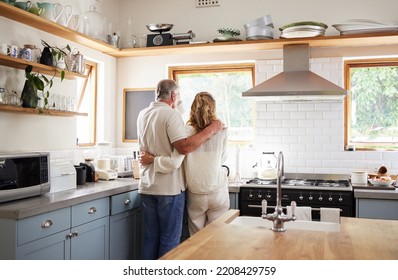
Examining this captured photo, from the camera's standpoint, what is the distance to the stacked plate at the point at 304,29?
3754 mm

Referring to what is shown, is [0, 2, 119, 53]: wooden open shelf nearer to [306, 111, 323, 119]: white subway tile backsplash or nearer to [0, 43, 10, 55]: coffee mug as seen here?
[0, 43, 10, 55]: coffee mug

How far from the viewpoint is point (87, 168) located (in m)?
3.63

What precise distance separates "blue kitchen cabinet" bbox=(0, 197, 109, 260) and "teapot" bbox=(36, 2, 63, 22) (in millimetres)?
1514

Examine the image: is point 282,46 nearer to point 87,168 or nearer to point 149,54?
point 149,54

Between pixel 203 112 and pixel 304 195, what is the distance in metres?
1.18

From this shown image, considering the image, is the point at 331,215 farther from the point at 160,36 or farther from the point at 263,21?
the point at 160,36

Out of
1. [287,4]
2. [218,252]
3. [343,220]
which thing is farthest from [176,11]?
[218,252]

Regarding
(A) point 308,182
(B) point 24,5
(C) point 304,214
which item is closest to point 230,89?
(A) point 308,182

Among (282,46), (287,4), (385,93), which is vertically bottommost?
(385,93)

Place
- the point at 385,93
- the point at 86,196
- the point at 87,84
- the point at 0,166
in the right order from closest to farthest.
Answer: the point at 0,166
the point at 86,196
the point at 385,93
the point at 87,84

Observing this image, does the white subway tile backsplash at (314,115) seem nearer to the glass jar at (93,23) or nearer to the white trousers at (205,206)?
the white trousers at (205,206)

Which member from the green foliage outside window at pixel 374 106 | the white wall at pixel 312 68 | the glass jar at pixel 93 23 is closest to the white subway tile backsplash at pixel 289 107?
the white wall at pixel 312 68

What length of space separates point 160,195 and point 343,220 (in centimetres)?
131

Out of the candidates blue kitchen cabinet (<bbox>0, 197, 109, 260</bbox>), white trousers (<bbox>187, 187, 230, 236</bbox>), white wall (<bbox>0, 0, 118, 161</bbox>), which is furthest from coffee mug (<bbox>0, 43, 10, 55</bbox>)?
white trousers (<bbox>187, 187, 230, 236</bbox>)
